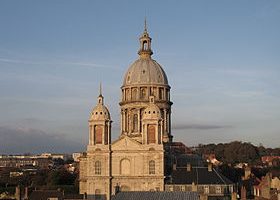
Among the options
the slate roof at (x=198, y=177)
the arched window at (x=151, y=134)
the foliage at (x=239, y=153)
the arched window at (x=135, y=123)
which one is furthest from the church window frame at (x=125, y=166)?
the foliage at (x=239, y=153)

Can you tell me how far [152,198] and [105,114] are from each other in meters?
28.5

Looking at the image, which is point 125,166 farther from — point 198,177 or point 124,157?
point 198,177

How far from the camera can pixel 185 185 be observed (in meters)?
78.6

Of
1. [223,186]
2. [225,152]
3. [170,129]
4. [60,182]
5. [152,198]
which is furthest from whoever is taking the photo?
[225,152]

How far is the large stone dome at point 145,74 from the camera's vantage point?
93250mm

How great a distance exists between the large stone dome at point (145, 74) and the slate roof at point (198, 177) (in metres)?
17.0

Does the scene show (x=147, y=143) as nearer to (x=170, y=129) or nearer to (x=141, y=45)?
(x=170, y=129)

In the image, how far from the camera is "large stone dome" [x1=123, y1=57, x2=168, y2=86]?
93.2m

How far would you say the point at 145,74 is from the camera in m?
93.8

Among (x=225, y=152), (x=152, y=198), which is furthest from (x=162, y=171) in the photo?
(x=225, y=152)

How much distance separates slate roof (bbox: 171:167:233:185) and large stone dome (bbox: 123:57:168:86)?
17.0m

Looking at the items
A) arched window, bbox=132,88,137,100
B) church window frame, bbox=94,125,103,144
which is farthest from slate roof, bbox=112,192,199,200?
arched window, bbox=132,88,137,100

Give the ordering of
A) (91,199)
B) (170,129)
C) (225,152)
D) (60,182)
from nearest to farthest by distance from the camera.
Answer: (91,199) → (170,129) → (60,182) → (225,152)

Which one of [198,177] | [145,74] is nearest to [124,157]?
[198,177]
